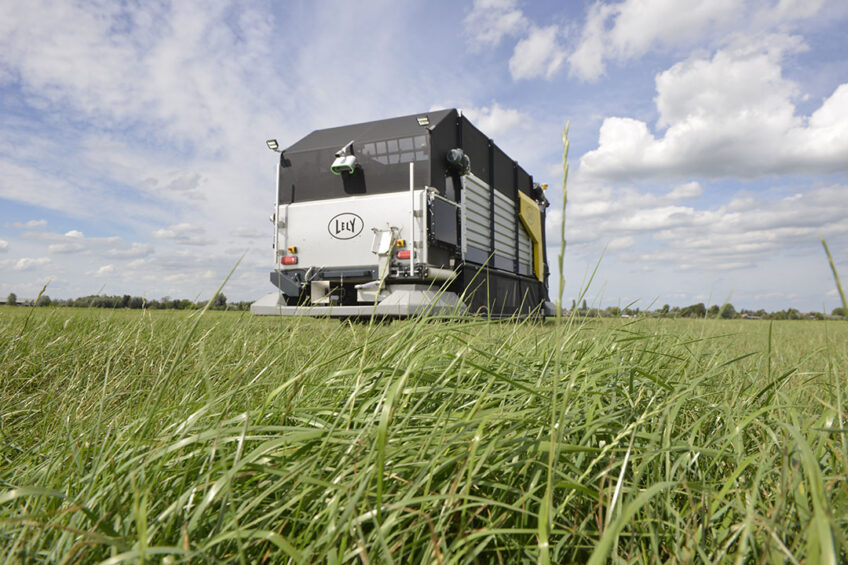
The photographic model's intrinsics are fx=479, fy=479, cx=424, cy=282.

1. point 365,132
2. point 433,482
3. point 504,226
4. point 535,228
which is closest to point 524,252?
point 535,228

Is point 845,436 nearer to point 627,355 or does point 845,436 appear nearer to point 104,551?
point 627,355

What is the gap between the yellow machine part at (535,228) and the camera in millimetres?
12376

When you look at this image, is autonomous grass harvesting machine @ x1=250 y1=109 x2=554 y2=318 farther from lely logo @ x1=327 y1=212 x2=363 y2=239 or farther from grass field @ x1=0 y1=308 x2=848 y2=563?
grass field @ x1=0 y1=308 x2=848 y2=563

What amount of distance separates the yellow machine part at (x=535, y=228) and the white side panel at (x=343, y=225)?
198 inches

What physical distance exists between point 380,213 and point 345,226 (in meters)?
0.69

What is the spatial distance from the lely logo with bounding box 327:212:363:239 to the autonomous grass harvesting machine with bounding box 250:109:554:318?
2cm

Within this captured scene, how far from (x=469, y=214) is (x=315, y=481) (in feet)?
27.9

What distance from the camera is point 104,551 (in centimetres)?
85

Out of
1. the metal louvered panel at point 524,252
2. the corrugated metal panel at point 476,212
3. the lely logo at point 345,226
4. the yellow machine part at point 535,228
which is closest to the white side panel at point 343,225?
the lely logo at point 345,226

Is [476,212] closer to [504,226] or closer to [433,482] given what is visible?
[504,226]

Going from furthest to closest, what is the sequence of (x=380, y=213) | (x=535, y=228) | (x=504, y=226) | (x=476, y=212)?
(x=535, y=228) < (x=504, y=226) < (x=476, y=212) < (x=380, y=213)

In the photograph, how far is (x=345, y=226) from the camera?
8422mm

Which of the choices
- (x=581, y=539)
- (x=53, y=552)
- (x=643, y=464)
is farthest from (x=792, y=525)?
(x=53, y=552)

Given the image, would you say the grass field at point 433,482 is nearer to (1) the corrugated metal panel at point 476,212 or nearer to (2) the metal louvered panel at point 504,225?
(1) the corrugated metal panel at point 476,212
